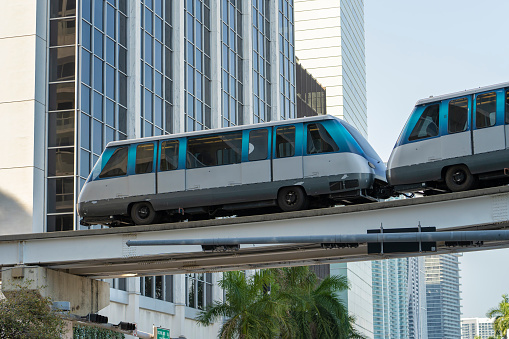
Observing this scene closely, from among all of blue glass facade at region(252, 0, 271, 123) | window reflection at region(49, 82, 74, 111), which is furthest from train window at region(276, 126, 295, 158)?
blue glass facade at region(252, 0, 271, 123)

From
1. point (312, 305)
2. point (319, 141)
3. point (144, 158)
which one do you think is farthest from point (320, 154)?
point (312, 305)

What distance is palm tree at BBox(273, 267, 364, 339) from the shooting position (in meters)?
46.0

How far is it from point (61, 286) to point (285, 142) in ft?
30.1

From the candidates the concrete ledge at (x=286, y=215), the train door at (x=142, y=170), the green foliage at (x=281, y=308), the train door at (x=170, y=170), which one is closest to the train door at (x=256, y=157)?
the concrete ledge at (x=286, y=215)

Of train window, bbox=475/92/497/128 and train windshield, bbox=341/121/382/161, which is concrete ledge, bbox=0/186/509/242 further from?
train windshield, bbox=341/121/382/161

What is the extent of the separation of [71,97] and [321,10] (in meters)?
82.6

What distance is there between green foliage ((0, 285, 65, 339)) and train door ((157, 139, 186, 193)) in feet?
15.9

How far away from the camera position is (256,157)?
26500 mm

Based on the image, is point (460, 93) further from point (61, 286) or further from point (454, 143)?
point (61, 286)

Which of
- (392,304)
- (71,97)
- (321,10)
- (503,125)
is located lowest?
(392,304)

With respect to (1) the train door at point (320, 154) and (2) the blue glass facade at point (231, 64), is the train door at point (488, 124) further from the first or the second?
(2) the blue glass facade at point (231, 64)

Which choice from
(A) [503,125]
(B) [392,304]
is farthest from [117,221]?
(B) [392,304]

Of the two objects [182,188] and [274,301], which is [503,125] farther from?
[274,301]

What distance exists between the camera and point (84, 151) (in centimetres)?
4425
